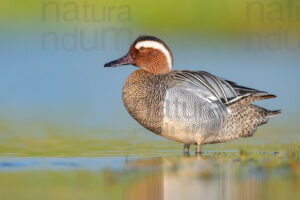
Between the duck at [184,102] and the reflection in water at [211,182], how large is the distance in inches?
39.9

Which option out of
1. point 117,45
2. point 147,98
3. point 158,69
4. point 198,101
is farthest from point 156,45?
point 117,45

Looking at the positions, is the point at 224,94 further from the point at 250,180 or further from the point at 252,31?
the point at 252,31

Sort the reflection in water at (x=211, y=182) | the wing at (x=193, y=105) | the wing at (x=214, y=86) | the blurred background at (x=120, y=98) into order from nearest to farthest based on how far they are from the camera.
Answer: the reflection in water at (x=211, y=182) < the blurred background at (x=120, y=98) < the wing at (x=193, y=105) < the wing at (x=214, y=86)

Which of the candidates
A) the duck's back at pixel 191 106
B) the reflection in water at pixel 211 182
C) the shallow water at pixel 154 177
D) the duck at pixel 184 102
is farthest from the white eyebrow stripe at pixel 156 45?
the reflection in water at pixel 211 182

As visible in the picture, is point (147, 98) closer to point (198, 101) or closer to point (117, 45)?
point (198, 101)

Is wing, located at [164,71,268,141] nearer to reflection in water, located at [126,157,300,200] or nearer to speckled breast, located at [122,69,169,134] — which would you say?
speckled breast, located at [122,69,169,134]

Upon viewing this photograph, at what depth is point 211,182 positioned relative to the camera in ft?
20.4

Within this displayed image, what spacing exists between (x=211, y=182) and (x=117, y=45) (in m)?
9.16

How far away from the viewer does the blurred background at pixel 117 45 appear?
12.5 m

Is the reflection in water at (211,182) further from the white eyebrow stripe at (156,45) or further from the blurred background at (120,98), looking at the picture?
the white eyebrow stripe at (156,45)

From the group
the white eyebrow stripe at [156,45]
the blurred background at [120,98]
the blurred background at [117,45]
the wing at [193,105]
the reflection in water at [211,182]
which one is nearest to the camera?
the reflection in water at [211,182]

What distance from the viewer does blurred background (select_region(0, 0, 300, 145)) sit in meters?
12.5

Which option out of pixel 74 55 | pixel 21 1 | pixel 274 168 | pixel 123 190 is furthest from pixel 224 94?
pixel 21 1

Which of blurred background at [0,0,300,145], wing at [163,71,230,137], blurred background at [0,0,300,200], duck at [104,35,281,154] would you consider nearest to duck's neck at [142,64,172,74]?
duck at [104,35,281,154]
